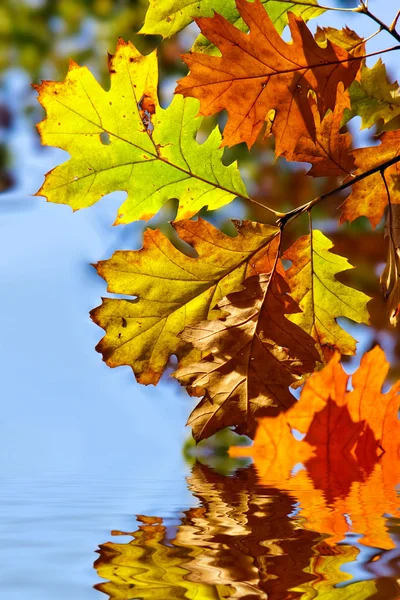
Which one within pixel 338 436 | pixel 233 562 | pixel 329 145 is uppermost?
pixel 329 145

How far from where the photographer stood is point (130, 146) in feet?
2.46

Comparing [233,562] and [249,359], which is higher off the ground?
[249,359]

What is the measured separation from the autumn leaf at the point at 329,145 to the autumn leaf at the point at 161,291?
0.11 m

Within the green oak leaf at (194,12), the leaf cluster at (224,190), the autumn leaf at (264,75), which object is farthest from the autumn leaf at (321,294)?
the green oak leaf at (194,12)

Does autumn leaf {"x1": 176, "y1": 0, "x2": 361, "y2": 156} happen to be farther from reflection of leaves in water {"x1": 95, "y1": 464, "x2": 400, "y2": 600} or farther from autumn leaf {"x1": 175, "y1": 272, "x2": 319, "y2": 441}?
reflection of leaves in water {"x1": 95, "y1": 464, "x2": 400, "y2": 600}

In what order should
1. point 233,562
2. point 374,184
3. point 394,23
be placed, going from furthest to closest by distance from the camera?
point 374,184 → point 394,23 → point 233,562

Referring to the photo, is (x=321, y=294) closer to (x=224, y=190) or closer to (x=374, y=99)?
(x=224, y=190)

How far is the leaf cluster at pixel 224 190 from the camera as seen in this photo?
664mm

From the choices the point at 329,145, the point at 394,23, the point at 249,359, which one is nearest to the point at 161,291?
the point at 249,359

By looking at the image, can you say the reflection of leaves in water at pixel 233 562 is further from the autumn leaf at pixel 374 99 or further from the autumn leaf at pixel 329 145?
the autumn leaf at pixel 374 99

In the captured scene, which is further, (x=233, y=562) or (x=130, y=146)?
(x=130, y=146)

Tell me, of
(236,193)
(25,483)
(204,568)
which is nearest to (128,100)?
(236,193)

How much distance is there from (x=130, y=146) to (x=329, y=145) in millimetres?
220

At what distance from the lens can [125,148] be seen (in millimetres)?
752
